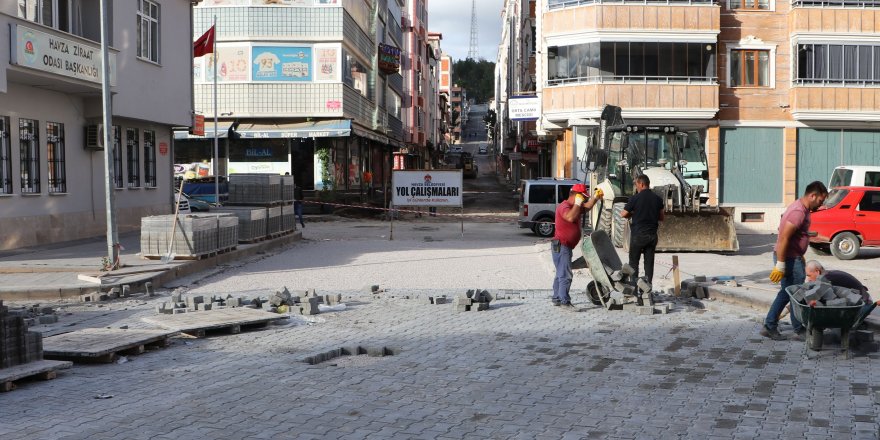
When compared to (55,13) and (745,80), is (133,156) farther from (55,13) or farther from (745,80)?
(745,80)

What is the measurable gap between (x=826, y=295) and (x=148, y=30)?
69.7ft

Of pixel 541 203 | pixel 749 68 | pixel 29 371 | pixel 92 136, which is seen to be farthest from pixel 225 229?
pixel 749 68

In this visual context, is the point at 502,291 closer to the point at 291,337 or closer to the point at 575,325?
the point at 575,325

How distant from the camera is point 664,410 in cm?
691

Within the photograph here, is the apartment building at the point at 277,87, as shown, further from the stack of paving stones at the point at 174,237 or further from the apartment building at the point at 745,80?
the stack of paving stones at the point at 174,237

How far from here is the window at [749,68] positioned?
3388 centimetres

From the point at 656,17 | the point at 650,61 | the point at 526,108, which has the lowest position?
the point at 526,108

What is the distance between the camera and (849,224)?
68.8 ft

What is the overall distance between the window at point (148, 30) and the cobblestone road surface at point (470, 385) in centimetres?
1481

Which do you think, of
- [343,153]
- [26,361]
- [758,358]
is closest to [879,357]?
[758,358]

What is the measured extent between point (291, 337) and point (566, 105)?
2563cm

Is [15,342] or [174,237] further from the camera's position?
[174,237]

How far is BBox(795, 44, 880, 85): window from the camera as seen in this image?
3334 centimetres

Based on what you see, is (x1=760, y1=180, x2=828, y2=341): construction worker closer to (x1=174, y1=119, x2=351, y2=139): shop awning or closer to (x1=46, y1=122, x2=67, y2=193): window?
(x1=46, y1=122, x2=67, y2=193): window
